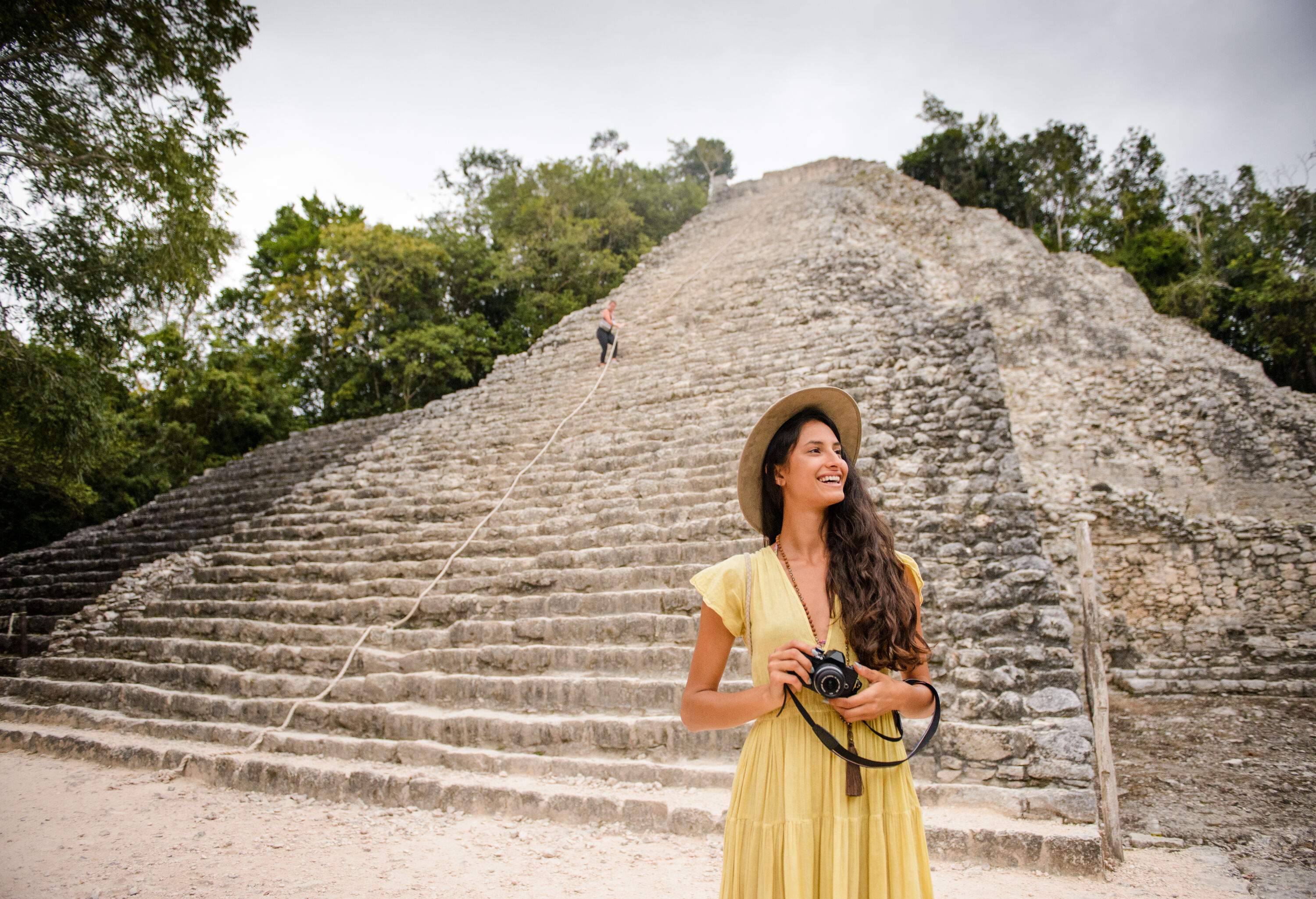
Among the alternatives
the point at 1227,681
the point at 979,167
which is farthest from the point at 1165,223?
the point at 1227,681

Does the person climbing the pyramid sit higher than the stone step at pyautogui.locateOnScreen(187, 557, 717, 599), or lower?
higher

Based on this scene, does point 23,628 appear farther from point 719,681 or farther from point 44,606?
point 719,681

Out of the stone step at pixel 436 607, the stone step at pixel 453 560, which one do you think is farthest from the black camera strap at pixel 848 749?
the stone step at pixel 453 560

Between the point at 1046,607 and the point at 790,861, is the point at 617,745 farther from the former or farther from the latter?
the point at 790,861

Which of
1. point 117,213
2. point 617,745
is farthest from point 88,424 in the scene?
point 617,745

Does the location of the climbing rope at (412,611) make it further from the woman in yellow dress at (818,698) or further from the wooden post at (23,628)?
the woman in yellow dress at (818,698)

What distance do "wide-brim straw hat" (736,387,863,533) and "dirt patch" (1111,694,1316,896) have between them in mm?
2693

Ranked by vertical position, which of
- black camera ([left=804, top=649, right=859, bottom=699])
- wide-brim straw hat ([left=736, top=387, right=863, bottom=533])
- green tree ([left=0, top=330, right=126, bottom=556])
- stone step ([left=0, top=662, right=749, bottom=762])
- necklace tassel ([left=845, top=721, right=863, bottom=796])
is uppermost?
green tree ([left=0, top=330, right=126, bottom=556])

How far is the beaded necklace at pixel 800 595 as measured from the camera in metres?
1.40

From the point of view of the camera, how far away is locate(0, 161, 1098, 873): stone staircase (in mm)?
3521

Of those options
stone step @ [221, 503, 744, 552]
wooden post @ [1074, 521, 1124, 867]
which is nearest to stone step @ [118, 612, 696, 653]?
stone step @ [221, 503, 744, 552]

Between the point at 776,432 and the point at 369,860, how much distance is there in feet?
9.67

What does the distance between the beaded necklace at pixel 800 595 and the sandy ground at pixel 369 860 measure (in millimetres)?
1899

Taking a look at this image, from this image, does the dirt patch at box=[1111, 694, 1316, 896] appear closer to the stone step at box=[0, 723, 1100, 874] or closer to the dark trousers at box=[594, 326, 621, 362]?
the stone step at box=[0, 723, 1100, 874]
